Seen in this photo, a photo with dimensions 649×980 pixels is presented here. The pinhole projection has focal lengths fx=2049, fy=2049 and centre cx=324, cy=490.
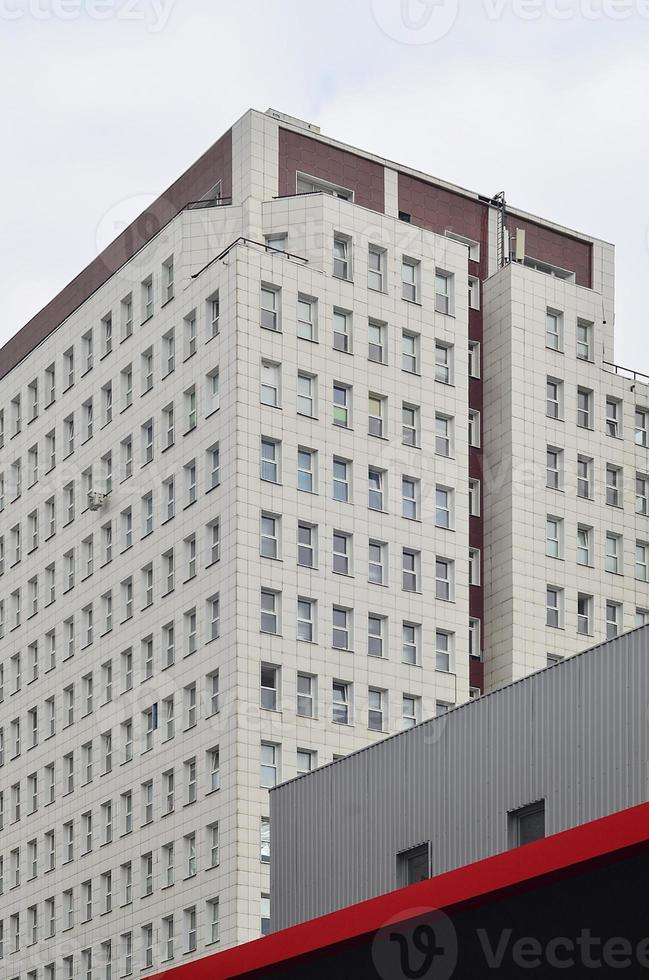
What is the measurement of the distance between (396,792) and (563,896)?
12.7 m

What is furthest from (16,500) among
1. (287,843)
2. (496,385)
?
(287,843)

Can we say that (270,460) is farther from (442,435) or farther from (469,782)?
(469,782)

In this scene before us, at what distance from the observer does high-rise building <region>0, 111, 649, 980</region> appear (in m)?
71.9

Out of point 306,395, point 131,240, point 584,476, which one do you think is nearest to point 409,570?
point 306,395

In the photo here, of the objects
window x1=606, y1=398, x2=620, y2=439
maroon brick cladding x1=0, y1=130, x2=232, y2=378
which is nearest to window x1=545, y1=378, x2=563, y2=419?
window x1=606, y1=398, x2=620, y2=439

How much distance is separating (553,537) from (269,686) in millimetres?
15174

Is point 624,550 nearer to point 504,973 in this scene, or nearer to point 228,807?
point 228,807

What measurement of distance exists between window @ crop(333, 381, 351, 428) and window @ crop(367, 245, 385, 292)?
4446mm

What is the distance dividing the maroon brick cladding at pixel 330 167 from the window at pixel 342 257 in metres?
2.68

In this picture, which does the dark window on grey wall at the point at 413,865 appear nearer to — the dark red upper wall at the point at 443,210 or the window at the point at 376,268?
the window at the point at 376,268

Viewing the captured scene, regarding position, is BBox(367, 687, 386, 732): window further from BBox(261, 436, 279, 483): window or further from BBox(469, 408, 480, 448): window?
BBox(469, 408, 480, 448): window

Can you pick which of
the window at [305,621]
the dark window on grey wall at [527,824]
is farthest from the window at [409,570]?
the dark window on grey wall at [527,824]

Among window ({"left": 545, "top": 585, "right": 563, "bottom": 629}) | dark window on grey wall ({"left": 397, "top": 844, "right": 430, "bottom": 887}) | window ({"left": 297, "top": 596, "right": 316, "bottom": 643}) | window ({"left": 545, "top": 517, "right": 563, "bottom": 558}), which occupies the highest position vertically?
window ({"left": 545, "top": 517, "right": 563, "bottom": 558})

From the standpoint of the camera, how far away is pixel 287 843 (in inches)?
1617
